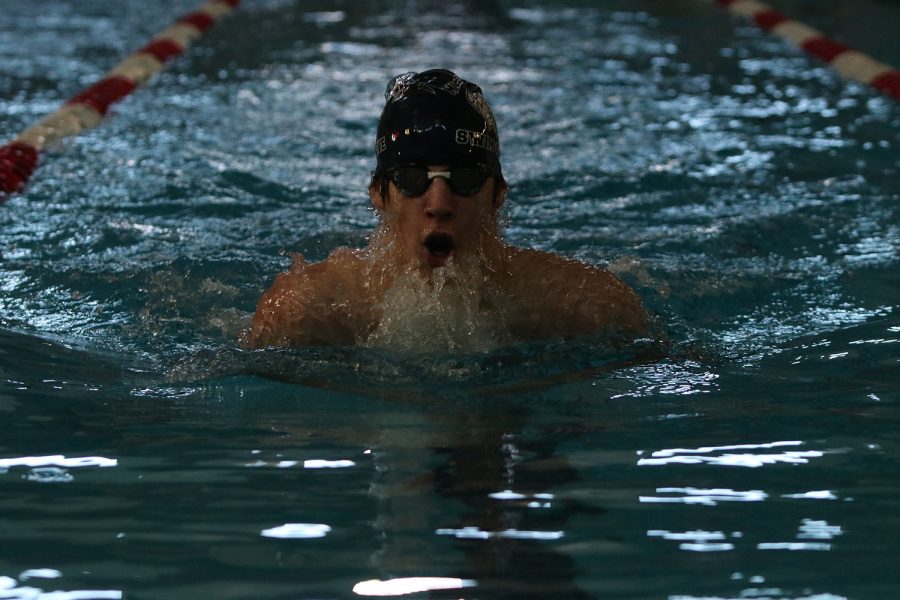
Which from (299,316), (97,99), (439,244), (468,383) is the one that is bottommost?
(468,383)

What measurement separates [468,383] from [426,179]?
16.9 inches

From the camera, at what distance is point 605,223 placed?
14.0ft

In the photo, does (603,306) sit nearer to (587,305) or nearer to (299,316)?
(587,305)

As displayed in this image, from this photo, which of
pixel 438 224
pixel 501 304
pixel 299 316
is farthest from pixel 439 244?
pixel 299 316

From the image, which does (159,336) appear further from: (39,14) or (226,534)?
(39,14)

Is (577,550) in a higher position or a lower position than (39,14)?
lower

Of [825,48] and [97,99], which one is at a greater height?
[825,48]

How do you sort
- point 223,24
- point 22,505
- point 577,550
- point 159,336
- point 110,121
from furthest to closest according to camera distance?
point 223,24 → point 110,121 → point 159,336 → point 22,505 → point 577,550

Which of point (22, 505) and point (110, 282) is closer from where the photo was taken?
point (22, 505)

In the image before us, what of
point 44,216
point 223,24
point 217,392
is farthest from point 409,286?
point 223,24

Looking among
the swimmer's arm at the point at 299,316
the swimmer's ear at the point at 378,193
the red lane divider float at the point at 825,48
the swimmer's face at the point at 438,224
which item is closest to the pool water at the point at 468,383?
the swimmer's arm at the point at 299,316

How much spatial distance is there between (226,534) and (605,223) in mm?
2580

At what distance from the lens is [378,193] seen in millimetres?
2770

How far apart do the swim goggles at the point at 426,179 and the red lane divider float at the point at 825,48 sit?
13.5ft
